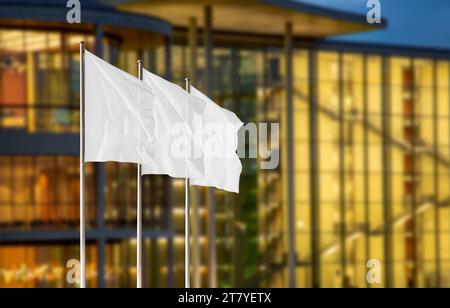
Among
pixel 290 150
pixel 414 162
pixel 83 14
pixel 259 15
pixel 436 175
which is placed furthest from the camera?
pixel 436 175

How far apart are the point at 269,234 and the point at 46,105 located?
17124 mm

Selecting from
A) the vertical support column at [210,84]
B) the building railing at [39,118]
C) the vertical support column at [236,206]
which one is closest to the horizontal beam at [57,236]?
the building railing at [39,118]

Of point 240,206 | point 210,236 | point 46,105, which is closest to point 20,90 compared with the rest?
point 46,105

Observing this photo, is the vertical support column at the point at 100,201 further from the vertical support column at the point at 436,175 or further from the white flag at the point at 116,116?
the vertical support column at the point at 436,175

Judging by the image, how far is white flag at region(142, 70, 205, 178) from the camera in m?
32.8

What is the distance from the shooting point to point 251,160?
218ft

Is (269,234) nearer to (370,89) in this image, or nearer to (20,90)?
(370,89)

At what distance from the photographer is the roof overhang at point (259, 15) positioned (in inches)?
2231

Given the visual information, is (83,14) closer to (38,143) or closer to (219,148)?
(38,143)

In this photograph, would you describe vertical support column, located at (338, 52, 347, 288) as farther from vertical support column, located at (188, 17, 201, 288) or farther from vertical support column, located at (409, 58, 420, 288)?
vertical support column, located at (188, 17, 201, 288)

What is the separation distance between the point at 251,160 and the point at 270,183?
162 centimetres

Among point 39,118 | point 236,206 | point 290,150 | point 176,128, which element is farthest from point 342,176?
point 176,128

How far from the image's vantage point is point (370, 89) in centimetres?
7075
